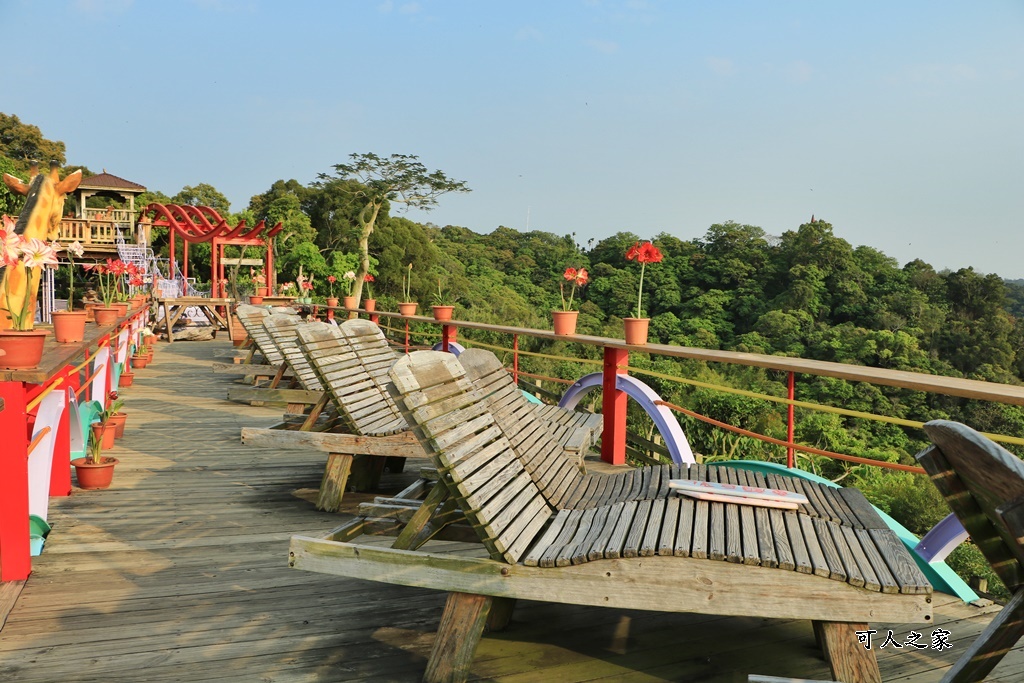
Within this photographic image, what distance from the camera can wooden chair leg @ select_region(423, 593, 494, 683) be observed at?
6.92ft

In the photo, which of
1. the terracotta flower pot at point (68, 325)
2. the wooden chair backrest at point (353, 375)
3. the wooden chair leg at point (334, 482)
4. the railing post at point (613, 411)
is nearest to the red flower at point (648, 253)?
the railing post at point (613, 411)

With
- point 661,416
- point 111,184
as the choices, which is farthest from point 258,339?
point 111,184

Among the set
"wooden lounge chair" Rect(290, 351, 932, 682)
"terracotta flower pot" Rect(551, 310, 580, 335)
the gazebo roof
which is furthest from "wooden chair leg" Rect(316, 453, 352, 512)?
the gazebo roof

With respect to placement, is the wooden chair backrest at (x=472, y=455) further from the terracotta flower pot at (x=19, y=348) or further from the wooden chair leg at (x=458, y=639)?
the terracotta flower pot at (x=19, y=348)

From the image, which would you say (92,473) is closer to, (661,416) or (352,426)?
(352,426)

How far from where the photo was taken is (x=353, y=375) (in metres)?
4.14

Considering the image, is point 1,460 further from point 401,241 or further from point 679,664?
point 401,241

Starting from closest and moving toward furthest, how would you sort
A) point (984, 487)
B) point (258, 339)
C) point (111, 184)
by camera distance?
1. point (984, 487)
2. point (258, 339)
3. point (111, 184)

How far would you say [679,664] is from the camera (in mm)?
2314

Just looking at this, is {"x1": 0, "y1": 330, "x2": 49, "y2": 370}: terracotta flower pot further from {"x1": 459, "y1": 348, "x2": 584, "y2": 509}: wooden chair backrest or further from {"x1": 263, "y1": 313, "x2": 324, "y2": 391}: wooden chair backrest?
{"x1": 263, "y1": 313, "x2": 324, "y2": 391}: wooden chair backrest

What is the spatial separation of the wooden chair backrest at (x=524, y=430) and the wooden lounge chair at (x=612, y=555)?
11 cm

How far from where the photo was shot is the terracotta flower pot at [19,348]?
9.16ft

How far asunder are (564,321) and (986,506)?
13.3 feet

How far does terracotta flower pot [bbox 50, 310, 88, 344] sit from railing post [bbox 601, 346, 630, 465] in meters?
2.74
